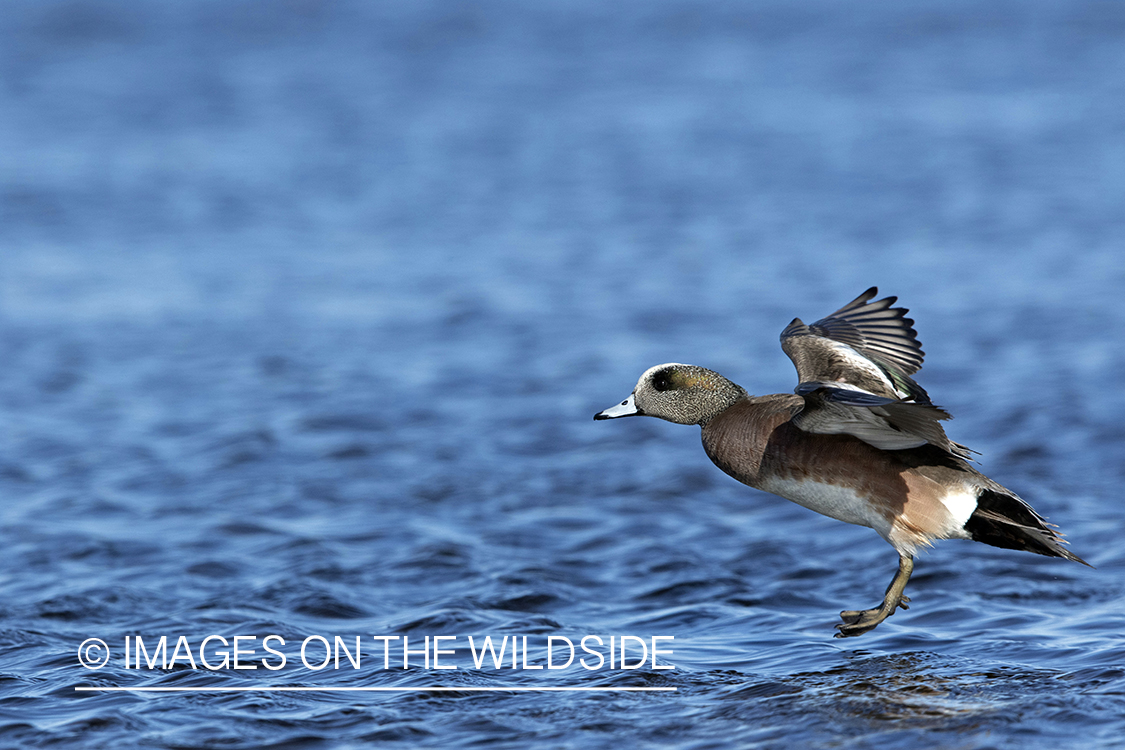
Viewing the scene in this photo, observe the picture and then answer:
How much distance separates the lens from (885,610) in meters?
5.55

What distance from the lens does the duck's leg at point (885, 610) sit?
5555 mm

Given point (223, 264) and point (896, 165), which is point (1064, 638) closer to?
point (223, 264)

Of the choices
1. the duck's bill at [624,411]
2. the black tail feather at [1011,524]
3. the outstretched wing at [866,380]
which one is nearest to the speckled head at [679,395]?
the duck's bill at [624,411]

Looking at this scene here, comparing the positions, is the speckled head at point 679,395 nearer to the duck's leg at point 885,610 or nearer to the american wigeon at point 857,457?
the american wigeon at point 857,457

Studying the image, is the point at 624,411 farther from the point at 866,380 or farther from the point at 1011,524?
the point at 1011,524

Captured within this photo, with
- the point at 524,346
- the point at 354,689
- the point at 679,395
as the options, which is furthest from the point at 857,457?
the point at 524,346

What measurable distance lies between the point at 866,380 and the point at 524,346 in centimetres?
655

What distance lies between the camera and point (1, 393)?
10.7m

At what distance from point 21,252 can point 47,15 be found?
1121 centimetres

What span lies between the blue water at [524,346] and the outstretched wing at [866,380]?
1026 mm

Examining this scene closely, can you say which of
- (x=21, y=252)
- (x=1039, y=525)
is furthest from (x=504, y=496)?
(x=21, y=252)
